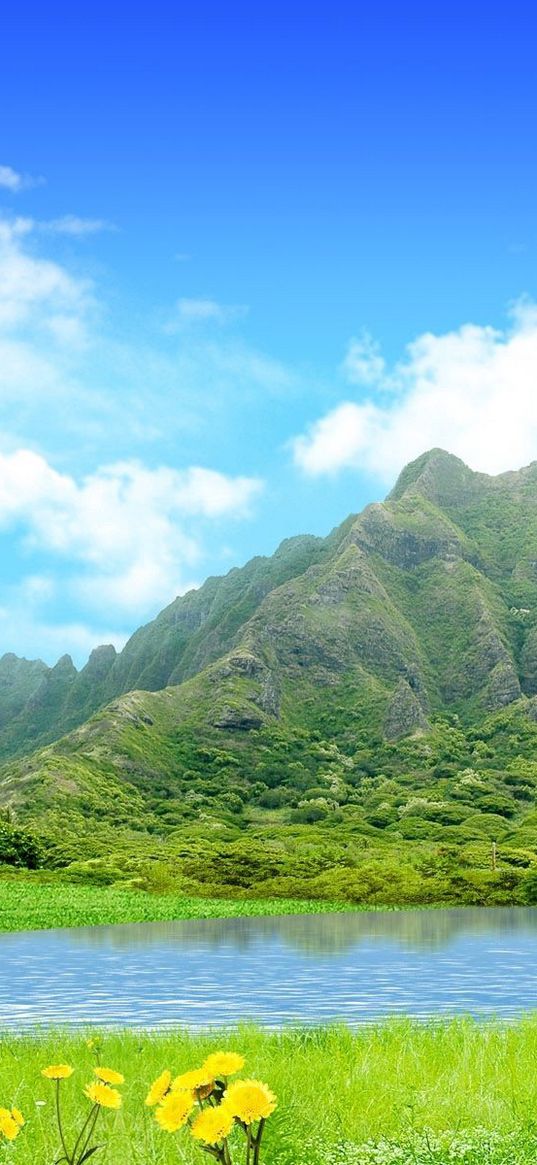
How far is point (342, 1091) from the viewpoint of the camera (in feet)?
34.0

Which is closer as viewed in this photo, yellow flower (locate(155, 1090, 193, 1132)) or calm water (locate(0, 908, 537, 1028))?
yellow flower (locate(155, 1090, 193, 1132))

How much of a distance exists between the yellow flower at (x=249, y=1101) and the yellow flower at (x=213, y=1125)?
0.05m

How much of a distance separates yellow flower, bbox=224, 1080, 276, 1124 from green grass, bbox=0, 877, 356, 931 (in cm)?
4630

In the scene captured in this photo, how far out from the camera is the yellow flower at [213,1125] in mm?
4766

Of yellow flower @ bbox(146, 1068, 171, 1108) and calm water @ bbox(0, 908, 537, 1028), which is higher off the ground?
yellow flower @ bbox(146, 1068, 171, 1108)

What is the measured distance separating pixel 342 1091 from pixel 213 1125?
6208mm

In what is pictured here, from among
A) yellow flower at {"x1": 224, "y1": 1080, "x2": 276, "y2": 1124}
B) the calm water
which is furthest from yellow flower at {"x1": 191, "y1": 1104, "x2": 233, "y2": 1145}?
the calm water

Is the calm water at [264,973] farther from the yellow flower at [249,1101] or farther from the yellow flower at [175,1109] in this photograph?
the yellow flower at [249,1101]

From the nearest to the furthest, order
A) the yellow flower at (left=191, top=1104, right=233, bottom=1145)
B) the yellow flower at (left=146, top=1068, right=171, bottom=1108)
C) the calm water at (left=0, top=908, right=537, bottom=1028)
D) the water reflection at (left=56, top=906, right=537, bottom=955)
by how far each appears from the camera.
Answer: the yellow flower at (left=191, top=1104, right=233, bottom=1145) < the yellow flower at (left=146, top=1068, right=171, bottom=1108) < the calm water at (left=0, top=908, right=537, bottom=1028) < the water reflection at (left=56, top=906, right=537, bottom=955)

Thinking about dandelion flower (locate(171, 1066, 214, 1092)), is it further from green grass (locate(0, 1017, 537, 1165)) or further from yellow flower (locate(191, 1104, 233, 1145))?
green grass (locate(0, 1017, 537, 1165))

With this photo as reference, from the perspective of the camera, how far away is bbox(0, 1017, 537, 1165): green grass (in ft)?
28.3

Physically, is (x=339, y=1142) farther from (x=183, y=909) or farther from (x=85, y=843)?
(x=85, y=843)

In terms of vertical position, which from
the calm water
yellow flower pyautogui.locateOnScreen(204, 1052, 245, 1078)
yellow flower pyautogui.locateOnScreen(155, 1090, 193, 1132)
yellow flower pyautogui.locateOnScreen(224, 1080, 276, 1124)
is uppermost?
yellow flower pyautogui.locateOnScreen(204, 1052, 245, 1078)

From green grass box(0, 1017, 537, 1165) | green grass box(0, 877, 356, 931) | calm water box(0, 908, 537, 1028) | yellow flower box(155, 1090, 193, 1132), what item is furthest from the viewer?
green grass box(0, 877, 356, 931)
